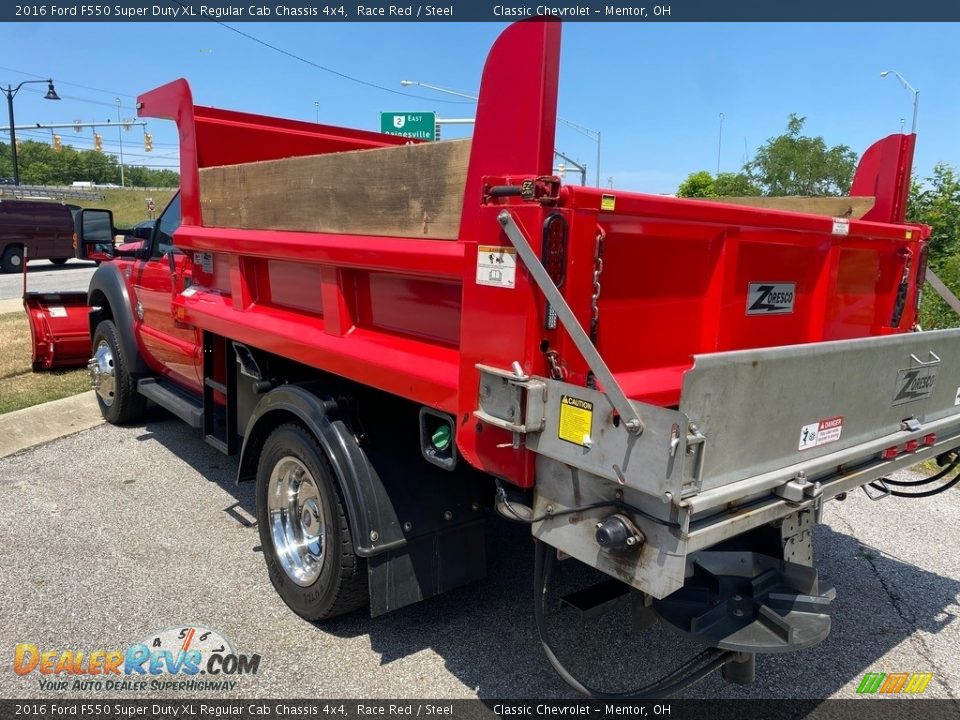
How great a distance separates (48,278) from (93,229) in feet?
60.9

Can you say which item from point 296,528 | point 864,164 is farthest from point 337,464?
point 864,164

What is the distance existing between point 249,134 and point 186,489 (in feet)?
7.92

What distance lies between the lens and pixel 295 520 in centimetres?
337

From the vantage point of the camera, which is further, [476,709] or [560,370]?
[476,709]

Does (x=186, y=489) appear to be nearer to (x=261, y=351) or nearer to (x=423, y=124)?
(x=261, y=351)

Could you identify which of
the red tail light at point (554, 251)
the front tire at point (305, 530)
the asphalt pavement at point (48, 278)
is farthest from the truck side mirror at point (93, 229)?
the asphalt pavement at point (48, 278)

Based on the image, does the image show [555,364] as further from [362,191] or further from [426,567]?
[426,567]

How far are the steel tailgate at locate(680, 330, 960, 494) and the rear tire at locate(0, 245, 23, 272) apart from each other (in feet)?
87.5

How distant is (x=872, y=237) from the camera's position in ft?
10.3

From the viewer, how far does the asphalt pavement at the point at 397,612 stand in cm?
291

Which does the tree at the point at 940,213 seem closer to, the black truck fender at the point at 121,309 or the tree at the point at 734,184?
the black truck fender at the point at 121,309

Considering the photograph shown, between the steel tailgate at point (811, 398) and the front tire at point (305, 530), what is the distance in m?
1.58

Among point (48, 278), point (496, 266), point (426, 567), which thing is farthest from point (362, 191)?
point (48, 278)

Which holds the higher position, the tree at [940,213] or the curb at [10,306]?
the tree at [940,213]
